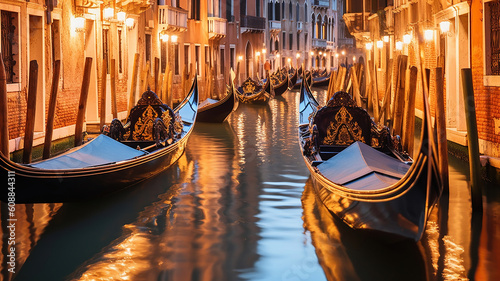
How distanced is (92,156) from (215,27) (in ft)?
43.6

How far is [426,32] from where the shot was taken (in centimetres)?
863

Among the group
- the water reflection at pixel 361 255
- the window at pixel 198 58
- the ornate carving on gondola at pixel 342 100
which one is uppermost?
the window at pixel 198 58

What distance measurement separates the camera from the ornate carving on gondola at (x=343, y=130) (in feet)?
19.1

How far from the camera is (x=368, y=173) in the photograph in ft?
14.3

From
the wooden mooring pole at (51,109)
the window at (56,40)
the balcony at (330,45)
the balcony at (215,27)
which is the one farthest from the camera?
the balcony at (330,45)

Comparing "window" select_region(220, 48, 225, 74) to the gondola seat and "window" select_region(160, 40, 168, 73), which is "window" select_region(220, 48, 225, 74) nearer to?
"window" select_region(160, 40, 168, 73)

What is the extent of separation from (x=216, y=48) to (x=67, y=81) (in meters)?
11.2

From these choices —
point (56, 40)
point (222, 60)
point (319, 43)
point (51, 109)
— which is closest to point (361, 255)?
point (51, 109)

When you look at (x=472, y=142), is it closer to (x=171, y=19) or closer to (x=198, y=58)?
(x=171, y=19)

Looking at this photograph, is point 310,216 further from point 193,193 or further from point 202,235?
point 193,193

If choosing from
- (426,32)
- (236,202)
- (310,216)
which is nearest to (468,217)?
(310,216)

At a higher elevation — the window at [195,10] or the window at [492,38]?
the window at [195,10]

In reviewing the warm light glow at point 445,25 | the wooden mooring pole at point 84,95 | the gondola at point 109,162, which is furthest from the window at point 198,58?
Result: the wooden mooring pole at point 84,95

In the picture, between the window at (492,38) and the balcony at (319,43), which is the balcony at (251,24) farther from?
the window at (492,38)
